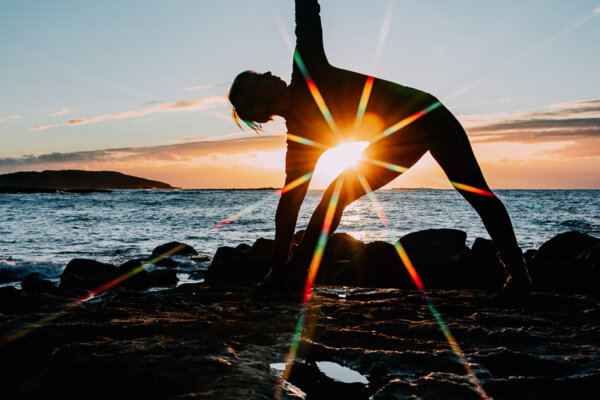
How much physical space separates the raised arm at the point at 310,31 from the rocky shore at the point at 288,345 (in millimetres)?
1739

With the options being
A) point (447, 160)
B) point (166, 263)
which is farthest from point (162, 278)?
point (447, 160)

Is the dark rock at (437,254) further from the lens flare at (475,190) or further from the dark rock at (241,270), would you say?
the lens flare at (475,190)

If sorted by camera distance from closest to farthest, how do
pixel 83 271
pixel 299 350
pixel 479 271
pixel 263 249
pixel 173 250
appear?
1. pixel 299 350
2. pixel 479 271
3. pixel 263 249
4. pixel 83 271
5. pixel 173 250

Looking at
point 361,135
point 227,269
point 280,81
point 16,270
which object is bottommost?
point 16,270

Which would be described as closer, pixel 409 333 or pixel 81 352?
pixel 81 352

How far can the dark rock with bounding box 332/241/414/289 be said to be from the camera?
493cm

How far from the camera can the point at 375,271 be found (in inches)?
197

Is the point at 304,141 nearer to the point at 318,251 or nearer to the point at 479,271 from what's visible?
the point at 318,251

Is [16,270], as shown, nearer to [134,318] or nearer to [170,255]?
[170,255]

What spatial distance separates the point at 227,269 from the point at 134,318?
110 inches

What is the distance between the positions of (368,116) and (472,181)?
860 millimetres

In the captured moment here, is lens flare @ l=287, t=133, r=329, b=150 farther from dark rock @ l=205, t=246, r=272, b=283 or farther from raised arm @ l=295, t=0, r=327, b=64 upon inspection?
dark rock @ l=205, t=246, r=272, b=283

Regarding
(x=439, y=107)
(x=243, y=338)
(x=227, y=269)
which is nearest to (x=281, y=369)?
(x=243, y=338)

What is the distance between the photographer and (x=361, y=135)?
3.28 metres
